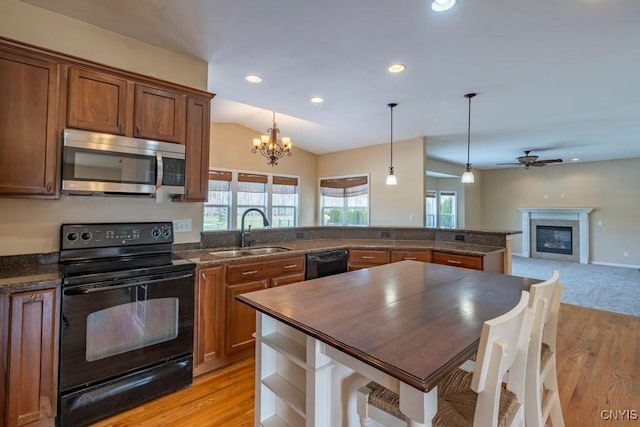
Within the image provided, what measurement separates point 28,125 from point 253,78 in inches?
70.2

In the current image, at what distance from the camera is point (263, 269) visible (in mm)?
2684

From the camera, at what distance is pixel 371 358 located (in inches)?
36.9

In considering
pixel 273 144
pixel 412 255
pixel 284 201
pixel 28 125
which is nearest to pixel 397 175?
pixel 273 144

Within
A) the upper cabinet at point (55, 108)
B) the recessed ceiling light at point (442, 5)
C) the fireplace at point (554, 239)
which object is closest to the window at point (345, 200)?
the recessed ceiling light at point (442, 5)

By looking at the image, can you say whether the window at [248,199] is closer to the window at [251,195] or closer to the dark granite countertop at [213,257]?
the window at [251,195]

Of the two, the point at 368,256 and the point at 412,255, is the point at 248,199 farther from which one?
the point at 412,255

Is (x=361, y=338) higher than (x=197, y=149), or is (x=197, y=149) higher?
(x=197, y=149)

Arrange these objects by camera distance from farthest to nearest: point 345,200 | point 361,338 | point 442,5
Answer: point 345,200 → point 442,5 → point 361,338

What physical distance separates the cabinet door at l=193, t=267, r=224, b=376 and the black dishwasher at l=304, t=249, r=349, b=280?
90 cm

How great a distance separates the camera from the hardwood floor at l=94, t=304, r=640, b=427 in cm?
187

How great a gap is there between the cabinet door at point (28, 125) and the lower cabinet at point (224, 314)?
1.18m

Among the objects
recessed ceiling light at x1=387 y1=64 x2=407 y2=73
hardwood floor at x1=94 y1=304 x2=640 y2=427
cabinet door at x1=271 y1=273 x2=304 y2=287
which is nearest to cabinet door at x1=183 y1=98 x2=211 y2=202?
cabinet door at x1=271 y1=273 x2=304 y2=287

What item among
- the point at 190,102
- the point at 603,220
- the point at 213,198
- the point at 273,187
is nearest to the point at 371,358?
the point at 190,102

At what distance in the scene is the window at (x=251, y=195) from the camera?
6664 millimetres
